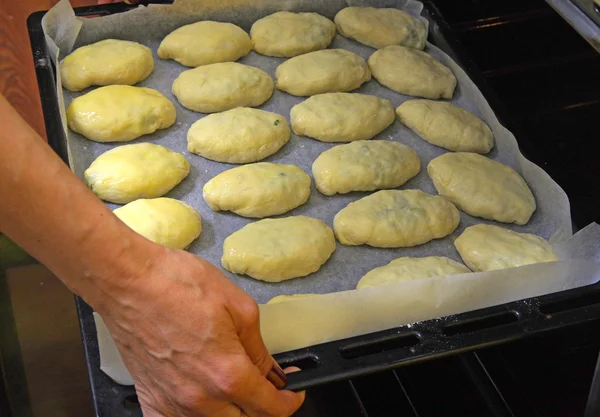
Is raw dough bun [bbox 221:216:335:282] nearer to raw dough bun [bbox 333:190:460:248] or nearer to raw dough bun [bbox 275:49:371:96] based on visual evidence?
raw dough bun [bbox 333:190:460:248]

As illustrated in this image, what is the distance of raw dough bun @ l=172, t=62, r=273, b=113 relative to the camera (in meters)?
1.73

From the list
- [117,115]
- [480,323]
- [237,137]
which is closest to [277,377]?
[480,323]

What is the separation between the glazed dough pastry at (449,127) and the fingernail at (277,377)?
89 centimetres

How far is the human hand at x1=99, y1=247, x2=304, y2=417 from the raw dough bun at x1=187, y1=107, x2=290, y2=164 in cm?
75

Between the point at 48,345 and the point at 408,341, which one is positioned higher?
the point at 408,341

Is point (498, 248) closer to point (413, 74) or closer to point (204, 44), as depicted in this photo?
point (413, 74)

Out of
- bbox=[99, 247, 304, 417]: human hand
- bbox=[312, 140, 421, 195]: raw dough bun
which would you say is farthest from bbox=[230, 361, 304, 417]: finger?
bbox=[312, 140, 421, 195]: raw dough bun

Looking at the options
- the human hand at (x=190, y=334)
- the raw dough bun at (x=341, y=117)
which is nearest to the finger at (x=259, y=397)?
the human hand at (x=190, y=334)

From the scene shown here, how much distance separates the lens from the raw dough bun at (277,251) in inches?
54.8

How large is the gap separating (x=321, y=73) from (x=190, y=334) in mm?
1090

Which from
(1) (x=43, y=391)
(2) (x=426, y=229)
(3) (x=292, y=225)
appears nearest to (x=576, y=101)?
(2) (x=426, y=229)

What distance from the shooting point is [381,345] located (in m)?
1.15

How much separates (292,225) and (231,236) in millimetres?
135

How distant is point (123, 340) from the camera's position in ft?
2.97
